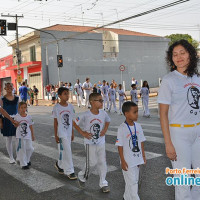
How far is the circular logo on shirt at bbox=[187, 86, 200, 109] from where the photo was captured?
9.87 feet

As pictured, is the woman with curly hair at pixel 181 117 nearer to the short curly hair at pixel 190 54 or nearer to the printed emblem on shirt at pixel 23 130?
the short curly hair at pixel 190 54

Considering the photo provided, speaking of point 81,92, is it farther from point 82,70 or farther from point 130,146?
point 130,146

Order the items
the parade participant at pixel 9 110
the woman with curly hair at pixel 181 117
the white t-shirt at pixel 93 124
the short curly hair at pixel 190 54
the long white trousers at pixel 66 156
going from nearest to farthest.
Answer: the woman with curly hair at pixel 181 117
the short curly hair at pixel 190 54
the white t-shirt at pixel 93 124
the long white trousers at pixel 66 156
the parade participant at pixel 9 110

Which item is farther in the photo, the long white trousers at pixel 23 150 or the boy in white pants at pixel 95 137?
the long white trousers at pixel 23 150

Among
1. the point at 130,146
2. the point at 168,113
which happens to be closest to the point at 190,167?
the point at 168,113

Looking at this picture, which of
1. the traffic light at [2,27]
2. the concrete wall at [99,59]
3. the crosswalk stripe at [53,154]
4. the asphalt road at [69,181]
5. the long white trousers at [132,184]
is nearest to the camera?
the long white trousers at [132,184]

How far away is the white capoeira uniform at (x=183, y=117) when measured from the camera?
2996 millimetres

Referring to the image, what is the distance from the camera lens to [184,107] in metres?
3.00

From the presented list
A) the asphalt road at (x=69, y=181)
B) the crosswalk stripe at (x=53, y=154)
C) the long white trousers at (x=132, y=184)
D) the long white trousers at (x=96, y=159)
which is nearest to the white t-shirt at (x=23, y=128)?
the asphalt road at (x=69, y=181)

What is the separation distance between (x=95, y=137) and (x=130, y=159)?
0.94 meters

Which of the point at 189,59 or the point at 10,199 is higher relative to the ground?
the point at 189,59

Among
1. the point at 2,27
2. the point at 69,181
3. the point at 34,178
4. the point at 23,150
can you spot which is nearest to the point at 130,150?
the point at 69,181

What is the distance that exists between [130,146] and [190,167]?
901mm

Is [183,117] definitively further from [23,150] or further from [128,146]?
[23,150]
